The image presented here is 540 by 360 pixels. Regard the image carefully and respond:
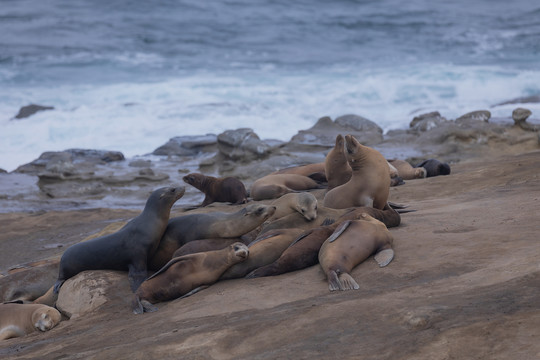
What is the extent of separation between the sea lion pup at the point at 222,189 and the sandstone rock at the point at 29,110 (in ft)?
39.8

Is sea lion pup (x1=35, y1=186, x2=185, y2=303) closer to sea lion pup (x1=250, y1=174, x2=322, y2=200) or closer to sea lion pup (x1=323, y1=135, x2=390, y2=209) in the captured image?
sea lion pup (x1=323, y1=135, x2=390, y2=209)

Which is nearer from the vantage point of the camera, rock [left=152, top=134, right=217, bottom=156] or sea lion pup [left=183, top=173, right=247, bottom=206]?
sea lion pup [left=183, top=173, right=247, bottom=206]

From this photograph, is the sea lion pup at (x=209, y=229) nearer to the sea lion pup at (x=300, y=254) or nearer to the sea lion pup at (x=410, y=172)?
the sea lion pup at (x=300, y=254)

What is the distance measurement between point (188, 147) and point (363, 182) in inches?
352

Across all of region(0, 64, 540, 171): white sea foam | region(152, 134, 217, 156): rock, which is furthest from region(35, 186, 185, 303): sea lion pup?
region(0, 64, 540, 171): white sea foam

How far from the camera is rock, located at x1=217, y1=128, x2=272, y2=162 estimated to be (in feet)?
41.6

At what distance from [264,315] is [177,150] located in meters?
11.4

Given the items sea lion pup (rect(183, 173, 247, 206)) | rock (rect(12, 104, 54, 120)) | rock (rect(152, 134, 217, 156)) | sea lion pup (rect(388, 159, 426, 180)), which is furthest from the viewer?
rock (rect(12, 104, 54, 120))

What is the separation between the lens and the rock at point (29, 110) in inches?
772

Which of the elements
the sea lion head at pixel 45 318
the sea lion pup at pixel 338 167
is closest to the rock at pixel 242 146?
the sea lion pup at pixel 338 167

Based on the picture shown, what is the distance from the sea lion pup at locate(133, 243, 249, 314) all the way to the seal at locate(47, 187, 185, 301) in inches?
19.2

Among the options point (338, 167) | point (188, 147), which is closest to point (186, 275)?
point (338, 167)

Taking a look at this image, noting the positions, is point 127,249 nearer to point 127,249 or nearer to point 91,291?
point 127,249

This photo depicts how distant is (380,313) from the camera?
3.32 metres
